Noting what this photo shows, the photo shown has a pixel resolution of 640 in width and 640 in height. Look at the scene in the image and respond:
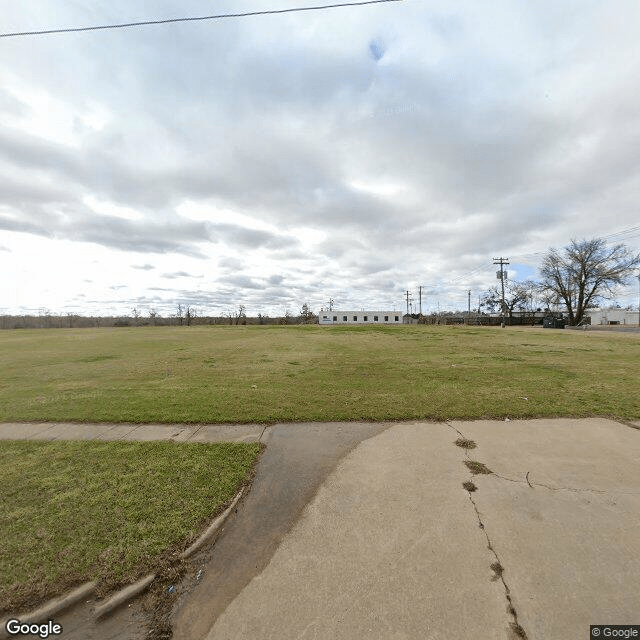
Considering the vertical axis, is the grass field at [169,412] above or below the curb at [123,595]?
above

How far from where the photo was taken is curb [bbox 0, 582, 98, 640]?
2066 mm

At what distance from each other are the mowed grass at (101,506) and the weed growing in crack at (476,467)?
294cm

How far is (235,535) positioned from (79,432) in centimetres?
427

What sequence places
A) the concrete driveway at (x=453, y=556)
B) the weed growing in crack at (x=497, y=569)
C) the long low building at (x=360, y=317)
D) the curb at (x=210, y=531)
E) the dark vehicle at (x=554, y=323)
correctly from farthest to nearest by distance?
Result: the long low building at (x=360, y=317) → the dark vehicle at (x=554, y=323) → the curb at (x=210, y=531) → the weed growing in crack at (x=497, y=569) → the concrete driveway at (x=453, y=556)

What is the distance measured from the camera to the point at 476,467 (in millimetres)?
3959

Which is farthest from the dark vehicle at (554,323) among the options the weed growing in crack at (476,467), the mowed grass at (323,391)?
the weed growing in crack at (476,467)

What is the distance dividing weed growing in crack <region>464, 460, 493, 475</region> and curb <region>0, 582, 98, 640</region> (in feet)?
13.2

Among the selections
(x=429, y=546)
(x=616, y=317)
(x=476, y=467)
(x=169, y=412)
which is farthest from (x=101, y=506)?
(x=616, y=317)

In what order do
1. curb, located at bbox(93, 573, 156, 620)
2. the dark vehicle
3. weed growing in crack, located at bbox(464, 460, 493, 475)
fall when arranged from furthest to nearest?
1. the dark vehicle
2. weed growing in crack, located at bbox(464, 460, 493, 475)
3. curb, located at bbox(93, 573, 156, 620)

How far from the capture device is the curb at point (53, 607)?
2.07m

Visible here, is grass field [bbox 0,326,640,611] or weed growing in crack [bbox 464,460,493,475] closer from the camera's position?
grass field [bbox 0,326,640,611]

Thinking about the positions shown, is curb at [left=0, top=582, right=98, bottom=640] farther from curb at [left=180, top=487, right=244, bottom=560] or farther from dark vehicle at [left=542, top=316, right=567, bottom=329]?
dark vehicle at [left=542, top=316, right=567, bottom=329]

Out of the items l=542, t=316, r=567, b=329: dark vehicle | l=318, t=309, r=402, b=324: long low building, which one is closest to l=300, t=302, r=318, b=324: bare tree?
l=318, t=309, r=402, b=324: long low building

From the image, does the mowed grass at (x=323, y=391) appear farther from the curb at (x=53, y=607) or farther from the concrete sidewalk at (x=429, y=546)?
the curb at (x=53, y=607)
